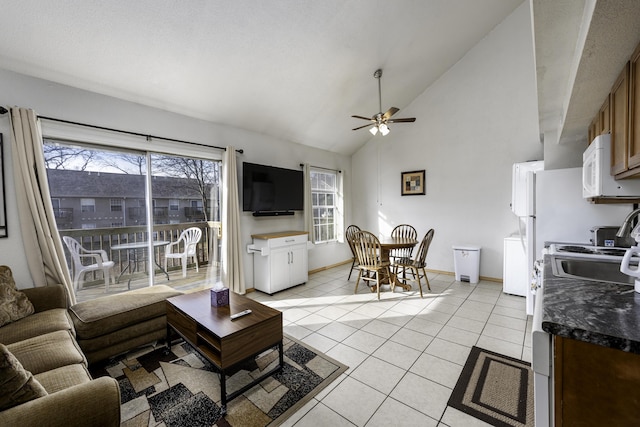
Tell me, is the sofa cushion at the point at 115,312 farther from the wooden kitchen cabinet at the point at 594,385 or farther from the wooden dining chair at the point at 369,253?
the wooden kitchen cabinet at the point at 594,385

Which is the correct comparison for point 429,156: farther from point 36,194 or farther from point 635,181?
point 36,194

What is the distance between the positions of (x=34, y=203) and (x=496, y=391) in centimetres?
402

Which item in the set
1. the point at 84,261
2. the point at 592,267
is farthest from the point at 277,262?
the point at 592,267

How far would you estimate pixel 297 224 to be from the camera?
5008 mm

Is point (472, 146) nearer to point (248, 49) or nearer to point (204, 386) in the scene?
point (248, 49)

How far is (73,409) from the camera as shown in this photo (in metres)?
1.09

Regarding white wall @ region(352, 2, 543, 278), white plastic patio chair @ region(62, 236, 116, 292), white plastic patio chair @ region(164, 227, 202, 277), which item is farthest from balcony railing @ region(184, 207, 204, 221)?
white wall @ region(352, 2, 543, 278)

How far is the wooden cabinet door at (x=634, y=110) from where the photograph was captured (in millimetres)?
1160

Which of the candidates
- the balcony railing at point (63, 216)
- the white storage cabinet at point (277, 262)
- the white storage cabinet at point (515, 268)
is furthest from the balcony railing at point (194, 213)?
the white storage cabinet at point (515, 268)

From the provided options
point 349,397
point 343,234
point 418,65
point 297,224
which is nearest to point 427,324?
point 349,397

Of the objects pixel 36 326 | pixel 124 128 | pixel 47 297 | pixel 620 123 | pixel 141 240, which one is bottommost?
pixel 36 326

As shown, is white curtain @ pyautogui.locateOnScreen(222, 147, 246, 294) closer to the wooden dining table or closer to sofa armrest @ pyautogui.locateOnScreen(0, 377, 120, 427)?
the wooden dining table

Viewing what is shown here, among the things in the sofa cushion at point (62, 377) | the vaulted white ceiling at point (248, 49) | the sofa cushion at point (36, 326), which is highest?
the vaulted white ceiling at point (248, 49)

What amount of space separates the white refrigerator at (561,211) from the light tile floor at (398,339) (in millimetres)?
868
